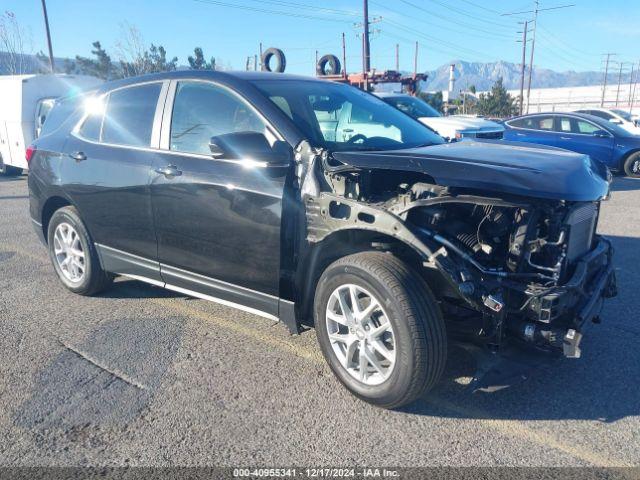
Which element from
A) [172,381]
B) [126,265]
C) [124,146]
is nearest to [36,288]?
[126,265]

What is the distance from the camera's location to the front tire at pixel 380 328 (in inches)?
111

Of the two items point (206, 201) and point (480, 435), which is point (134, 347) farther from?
point (480, 435)

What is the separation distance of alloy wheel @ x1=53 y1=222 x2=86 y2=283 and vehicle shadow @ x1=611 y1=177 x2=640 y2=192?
32.2 ft

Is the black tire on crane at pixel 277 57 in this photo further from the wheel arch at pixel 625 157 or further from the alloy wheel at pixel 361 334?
the wheel arch at pixel 625 157

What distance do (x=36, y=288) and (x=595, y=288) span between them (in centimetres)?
475

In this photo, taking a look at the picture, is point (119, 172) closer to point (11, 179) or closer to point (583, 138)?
point (583, 138)

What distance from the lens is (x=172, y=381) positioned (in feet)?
11.1

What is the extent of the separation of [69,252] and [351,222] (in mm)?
3077

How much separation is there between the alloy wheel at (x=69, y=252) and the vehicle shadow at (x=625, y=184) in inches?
386

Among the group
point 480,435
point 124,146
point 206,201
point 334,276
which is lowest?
point 480,435

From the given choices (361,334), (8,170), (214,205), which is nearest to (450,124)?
(214,205)

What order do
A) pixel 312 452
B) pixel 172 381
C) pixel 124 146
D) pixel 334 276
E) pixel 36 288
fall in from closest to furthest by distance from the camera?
1. pixel 312 452
2. pixel 334 276
3. pixel 172 381
4. pixel 124 146
5. pixel 36 288

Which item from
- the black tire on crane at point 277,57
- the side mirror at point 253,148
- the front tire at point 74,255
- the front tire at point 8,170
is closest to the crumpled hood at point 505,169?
the side mirror at point 253,148

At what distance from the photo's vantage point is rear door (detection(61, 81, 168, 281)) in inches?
161
